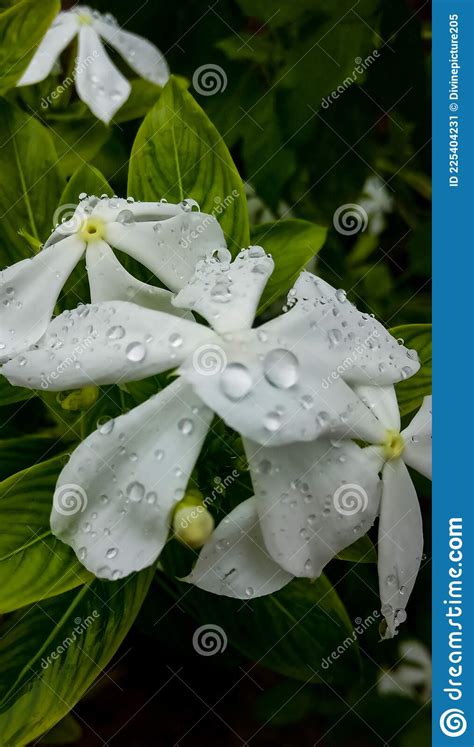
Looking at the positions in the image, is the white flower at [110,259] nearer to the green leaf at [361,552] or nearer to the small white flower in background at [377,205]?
the green leaf at [361,552]

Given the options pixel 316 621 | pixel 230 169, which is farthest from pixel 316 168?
pixel 316 621

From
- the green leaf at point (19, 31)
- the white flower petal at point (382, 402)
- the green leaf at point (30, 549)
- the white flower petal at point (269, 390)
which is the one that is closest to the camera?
the white flower petal at point (269, 390)

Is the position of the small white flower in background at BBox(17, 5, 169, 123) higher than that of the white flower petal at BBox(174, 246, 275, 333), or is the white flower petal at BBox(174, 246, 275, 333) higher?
the white flower petal at BBox(174, 246, 275, 333)

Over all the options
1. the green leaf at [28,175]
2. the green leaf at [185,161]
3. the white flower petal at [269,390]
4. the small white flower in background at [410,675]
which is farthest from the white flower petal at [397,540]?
the small white flower in background at [410,675]

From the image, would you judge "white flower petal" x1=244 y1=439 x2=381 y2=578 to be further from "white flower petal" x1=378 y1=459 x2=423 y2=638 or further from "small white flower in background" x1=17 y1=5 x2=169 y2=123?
"small white flower in background" x1=17 y1=5 x2=169 y2=123

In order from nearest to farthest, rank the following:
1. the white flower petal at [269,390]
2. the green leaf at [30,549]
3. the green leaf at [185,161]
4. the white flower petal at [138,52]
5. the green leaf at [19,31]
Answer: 1. the white flower petal at [269,390]
2. the green leaf at [30,549]
3. the green leaf at [185,161]
4. the green leaf at [19,31]
5. the white flower petal at [138,52]

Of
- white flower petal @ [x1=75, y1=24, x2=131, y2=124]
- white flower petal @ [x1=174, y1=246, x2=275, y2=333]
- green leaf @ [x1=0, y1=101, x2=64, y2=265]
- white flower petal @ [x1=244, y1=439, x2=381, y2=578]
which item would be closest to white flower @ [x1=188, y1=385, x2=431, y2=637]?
white flower petal @ [x1=244, y1=439, x2=381, y2=578]

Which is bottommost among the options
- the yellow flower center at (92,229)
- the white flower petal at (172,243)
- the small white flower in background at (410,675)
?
the small white flower in background at (410,675)

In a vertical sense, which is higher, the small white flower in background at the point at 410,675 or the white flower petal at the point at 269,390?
the white flower petal at the point at 269,390
